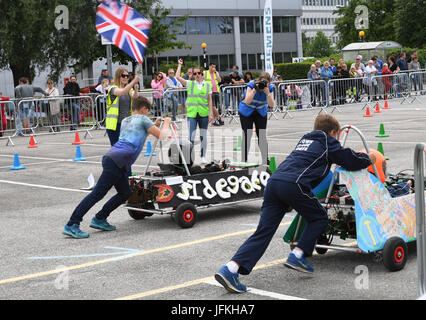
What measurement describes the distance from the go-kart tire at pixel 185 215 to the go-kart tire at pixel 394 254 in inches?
120

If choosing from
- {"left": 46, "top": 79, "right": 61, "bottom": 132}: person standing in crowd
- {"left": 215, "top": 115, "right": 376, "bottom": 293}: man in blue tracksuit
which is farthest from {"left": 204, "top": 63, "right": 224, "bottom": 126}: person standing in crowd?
{"left": 215, "top": 115, "right": 376, "bottom": 293}: man in blue tracksuit

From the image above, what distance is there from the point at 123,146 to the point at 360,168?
3206 millimetres

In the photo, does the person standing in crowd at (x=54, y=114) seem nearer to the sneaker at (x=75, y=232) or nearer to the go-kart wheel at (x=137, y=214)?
the go-kart wheel at (x=137, y=214)

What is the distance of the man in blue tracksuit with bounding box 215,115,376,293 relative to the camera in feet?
20.0

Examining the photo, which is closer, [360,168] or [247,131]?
[360,168]

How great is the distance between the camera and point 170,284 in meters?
6.32

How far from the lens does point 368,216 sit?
21.1 ft

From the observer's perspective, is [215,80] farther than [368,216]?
Yes

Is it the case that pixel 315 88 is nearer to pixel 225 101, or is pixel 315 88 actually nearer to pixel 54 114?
pixel 225 101

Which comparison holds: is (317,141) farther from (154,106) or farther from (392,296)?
(154,106)

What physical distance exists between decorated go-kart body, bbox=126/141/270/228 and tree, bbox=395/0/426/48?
51.8 meters

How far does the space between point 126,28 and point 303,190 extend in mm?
7316

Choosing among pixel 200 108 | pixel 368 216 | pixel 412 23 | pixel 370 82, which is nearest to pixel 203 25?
pixel 412 23
